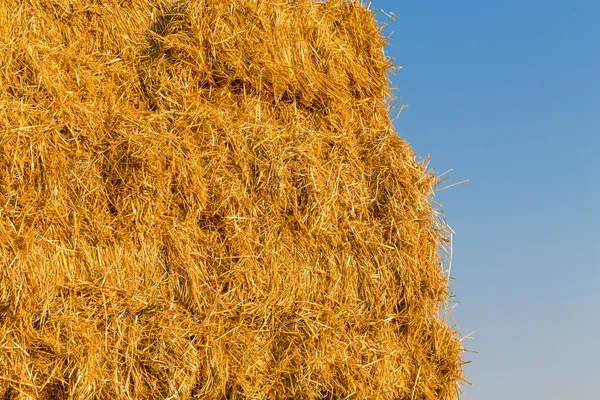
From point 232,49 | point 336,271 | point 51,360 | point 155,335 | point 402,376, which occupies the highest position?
point 232,49

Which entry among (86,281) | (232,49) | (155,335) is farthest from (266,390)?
(232,49)

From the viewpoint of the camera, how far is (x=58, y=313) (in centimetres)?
445

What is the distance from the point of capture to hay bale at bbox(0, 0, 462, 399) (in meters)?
4.53

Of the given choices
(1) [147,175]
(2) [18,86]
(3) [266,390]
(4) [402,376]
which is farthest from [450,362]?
(2) [18,86]

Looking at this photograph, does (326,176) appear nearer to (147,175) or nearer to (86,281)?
(147,175)

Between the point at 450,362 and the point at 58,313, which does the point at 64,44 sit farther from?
the point at 450,362

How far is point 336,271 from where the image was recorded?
17.3 ft

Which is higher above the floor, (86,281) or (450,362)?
(450,362)

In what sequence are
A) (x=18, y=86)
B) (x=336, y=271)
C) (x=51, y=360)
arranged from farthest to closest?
(x=336, y=271)
(x=18, y=86)
(x=51, y=360)

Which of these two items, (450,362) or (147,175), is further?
(450,362)

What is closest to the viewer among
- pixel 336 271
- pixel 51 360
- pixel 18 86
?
pixel 51 360

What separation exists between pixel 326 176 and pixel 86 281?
175 centimetres

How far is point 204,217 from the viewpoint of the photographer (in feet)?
16.5

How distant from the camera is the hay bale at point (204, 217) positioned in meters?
4.53
